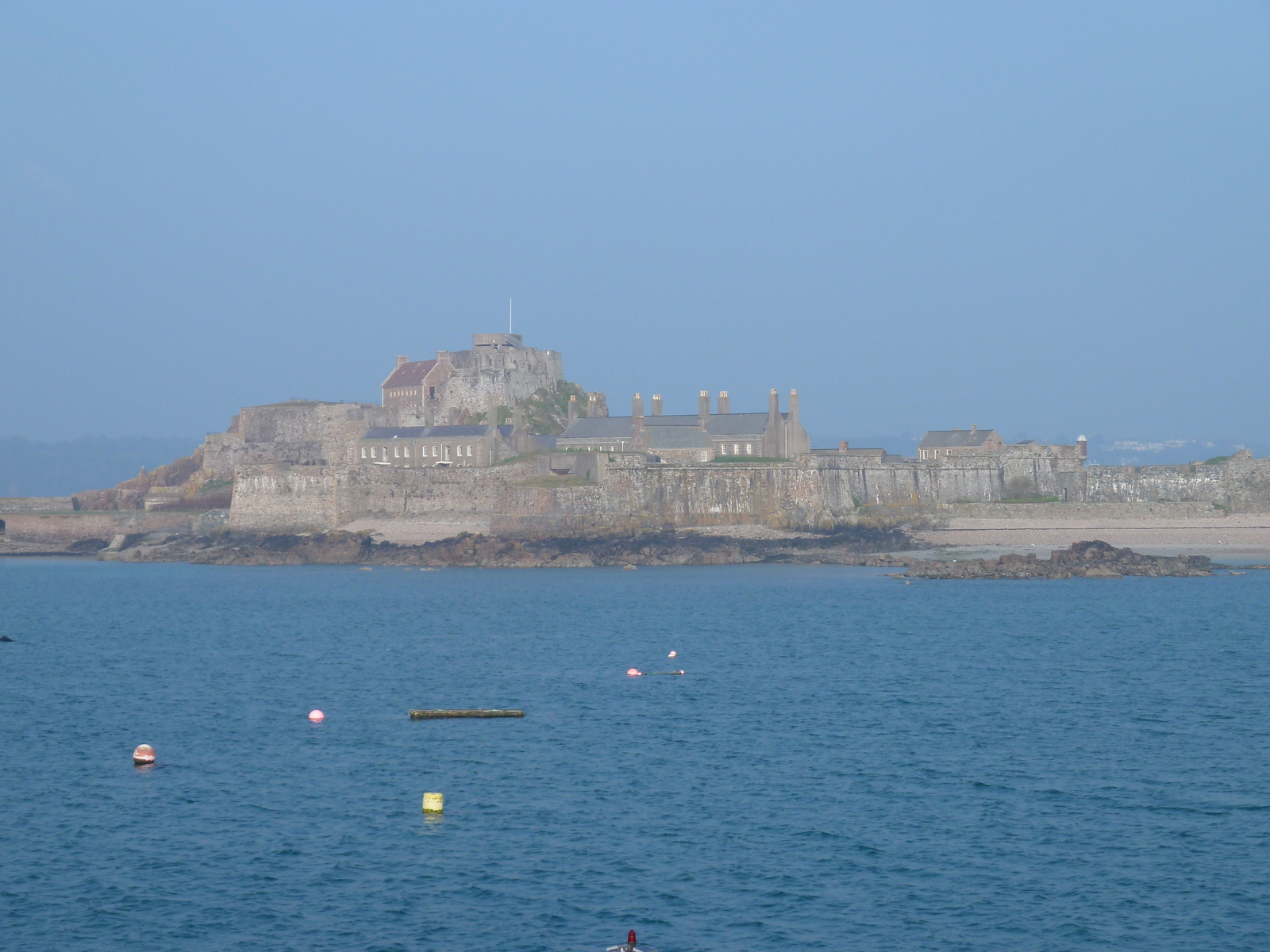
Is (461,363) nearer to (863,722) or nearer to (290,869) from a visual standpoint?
(863,722)

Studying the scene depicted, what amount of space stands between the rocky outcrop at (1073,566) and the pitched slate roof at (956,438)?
22712mm

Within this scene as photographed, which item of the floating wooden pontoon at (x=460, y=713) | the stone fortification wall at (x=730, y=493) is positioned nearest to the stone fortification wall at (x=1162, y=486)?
the stone fortification wall at (x=730, y=493)

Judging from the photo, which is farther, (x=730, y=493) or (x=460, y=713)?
(x=730, y=493)

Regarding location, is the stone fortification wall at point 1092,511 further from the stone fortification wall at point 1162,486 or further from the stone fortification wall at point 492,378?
the stone fortification wall at point 492,378

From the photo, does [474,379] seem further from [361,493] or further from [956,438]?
[956,438]

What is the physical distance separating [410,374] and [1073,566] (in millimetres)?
42893

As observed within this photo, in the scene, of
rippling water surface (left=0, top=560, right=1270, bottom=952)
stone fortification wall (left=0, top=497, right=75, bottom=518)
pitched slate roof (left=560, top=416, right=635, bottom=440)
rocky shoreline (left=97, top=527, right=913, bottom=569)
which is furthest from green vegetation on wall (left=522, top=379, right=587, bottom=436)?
rippling water surface (left=0, top=560, right=1270, bottom=952)

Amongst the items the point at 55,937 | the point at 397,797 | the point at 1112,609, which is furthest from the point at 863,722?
the point at 1112,609

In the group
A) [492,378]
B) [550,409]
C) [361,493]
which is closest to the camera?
[361,493]

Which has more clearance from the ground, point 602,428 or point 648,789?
point 602,428

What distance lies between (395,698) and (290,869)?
11899 mm

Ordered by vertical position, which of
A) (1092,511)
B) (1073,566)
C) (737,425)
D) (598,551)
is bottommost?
(1073,566)

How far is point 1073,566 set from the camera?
2096 inches

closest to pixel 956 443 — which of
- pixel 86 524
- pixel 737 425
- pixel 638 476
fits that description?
pixel 737 425
